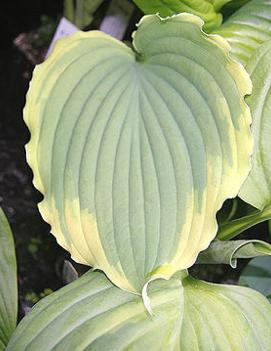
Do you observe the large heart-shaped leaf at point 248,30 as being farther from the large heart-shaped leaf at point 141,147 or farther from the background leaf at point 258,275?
the background leaf at point 258,275

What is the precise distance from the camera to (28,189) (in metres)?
1.39

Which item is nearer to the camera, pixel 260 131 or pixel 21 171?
pixel 260 131

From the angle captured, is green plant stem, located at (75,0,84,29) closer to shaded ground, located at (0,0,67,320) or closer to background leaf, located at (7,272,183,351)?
shaded ground, located at (0,0,67,320)

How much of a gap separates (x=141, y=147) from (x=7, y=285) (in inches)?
12.1

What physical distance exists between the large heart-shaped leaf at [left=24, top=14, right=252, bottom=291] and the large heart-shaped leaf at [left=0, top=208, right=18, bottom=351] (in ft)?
0.70

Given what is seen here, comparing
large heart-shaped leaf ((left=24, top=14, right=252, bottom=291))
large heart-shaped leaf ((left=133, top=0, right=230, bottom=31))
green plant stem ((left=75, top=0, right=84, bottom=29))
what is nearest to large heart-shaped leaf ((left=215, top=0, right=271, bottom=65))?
large heart-shaped leaf ((left=133, top=0, right=230, bottom=31))

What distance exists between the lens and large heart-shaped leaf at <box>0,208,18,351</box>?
854mm

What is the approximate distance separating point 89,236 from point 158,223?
73 millimetres

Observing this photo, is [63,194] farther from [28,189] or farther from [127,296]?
[28,189]

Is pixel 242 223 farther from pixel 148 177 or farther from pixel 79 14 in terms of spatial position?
pixel 79 14

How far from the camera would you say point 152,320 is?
700 millimetres

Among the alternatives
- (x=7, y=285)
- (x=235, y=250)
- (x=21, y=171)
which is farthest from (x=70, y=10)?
(x=235, y=250)

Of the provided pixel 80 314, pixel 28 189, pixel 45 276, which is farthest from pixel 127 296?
pixel 28 189

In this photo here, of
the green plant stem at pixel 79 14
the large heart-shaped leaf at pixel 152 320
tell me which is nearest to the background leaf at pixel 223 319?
the large heart-shaped leaf at pixel 152 320
